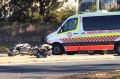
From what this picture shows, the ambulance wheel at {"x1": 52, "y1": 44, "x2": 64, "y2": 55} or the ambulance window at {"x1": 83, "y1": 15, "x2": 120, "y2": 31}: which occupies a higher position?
the ambulance window at {"x1": 83, "y1": 15, "x2": 120, "y2": 31}

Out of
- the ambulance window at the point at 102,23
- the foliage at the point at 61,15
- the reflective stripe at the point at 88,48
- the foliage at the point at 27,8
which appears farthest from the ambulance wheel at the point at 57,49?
the foliage at the point at 27,8

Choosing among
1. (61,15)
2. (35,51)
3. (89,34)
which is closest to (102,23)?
(89,34)

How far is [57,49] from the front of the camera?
1213 inches

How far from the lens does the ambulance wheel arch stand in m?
30.8

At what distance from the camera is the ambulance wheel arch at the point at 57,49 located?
3080 centimetres

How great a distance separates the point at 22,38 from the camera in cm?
4547

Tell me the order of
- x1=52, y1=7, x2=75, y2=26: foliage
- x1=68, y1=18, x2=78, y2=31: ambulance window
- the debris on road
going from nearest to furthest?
the debris on road → x1=68, y1=18, x2=78, y2=31: ambulance window → x1=52, y1=7, x2=75, y2=26: foliage

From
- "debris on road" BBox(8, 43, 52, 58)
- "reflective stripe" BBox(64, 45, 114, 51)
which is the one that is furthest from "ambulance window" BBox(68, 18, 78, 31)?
"debris on road" BBox(8, 43, 52, 58)

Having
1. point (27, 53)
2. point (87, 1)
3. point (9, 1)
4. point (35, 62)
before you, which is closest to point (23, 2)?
point (9, 1)

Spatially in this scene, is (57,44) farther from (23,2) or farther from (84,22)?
(23,2)

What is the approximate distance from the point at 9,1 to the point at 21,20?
204 cm

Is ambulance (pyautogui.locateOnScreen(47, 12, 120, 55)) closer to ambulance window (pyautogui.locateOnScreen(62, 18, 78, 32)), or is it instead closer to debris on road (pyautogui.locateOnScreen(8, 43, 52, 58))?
ambulance window (pyautogui.locateOnScreen(62, 18, 78, 32))

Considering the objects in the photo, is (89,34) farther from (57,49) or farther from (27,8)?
(27,8)

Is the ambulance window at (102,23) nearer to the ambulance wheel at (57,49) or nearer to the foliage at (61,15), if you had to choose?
the ambulance wheel at (57,49)
